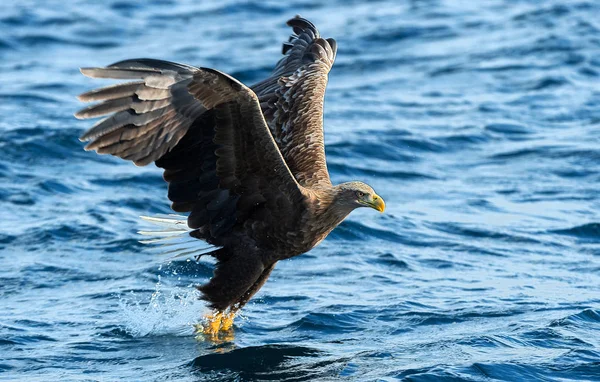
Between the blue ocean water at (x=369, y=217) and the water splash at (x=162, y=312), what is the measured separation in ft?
0.06

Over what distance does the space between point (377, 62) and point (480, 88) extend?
1.84 meters

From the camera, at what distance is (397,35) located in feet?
54.5

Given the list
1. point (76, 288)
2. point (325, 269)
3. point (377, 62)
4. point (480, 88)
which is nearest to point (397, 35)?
point (377, 62)

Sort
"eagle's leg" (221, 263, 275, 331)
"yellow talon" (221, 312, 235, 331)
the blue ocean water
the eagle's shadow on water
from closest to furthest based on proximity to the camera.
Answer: the eagle's shadow on water
the blue ocean water
"eagle's leg" (221, 263, 275, 331)
"yellow talon" (221, 312, 235, 331)

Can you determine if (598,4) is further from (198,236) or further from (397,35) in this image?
(198,236)

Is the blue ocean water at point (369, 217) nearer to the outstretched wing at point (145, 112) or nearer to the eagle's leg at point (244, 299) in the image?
the eagle's leg at point (244, 299)

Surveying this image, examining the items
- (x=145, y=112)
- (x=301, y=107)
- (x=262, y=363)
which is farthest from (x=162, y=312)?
(x=145, y=112)

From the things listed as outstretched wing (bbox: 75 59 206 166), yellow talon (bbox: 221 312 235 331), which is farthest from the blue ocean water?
outstretched wing (bbox: 75 59 206 166)

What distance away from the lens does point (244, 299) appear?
729 cm

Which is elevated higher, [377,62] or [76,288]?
[377,62]

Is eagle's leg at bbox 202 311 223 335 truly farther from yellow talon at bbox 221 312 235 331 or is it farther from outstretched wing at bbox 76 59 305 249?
outstretched wing at bbox 76 59 305 249

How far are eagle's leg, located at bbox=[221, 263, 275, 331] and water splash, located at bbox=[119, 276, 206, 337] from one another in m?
0.24

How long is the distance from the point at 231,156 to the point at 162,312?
4.97 ft

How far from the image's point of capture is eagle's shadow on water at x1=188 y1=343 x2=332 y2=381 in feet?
21.2
